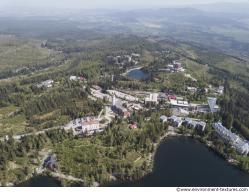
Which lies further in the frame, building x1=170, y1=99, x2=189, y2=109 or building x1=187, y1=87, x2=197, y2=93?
building x1=187, y1=87, x2=197, y2=93

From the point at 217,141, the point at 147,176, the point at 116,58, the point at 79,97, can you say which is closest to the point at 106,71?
the point at 116,58

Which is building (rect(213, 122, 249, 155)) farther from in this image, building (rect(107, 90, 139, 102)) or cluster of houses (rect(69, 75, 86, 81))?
cluster of houses (rect(69, 75, 86, 81))

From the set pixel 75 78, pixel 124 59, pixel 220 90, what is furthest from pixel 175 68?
pixel 75 78

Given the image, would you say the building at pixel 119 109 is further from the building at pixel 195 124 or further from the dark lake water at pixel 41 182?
the dark lake water at pixel 41 182

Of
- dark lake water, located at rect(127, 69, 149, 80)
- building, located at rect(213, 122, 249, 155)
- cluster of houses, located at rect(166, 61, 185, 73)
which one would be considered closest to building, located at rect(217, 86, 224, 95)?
cluster of houses, located at rect(166, 61, 185, 73)

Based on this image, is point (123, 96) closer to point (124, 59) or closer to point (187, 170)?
point (187, 170)

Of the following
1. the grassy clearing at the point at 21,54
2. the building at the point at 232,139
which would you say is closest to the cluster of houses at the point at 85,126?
the building at the point at 232,139
